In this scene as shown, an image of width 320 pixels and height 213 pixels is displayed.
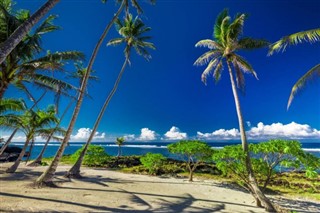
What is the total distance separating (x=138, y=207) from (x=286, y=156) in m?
6.35

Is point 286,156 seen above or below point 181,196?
above

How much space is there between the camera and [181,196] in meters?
10.8

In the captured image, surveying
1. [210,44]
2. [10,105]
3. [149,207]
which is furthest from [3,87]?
[210,44]

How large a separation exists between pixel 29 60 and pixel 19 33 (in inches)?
166

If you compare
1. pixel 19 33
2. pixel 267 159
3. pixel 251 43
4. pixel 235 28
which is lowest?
pixel 267 159

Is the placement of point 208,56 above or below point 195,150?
above

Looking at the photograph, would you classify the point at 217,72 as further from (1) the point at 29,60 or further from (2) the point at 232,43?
(1) the point at 29,60

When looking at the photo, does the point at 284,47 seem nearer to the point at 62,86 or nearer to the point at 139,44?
A: the point at 62,86

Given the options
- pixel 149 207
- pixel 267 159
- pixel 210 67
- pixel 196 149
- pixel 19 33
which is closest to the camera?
pixel 19 33

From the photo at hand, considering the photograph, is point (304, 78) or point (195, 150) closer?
point (304, 78)

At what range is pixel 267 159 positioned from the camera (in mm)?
9758

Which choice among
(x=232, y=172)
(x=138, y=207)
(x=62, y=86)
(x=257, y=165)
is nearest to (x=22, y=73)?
(x=62, y=86)

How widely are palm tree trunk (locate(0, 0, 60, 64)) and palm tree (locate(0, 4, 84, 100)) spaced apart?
6.27ft

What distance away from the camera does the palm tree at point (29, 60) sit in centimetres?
834
